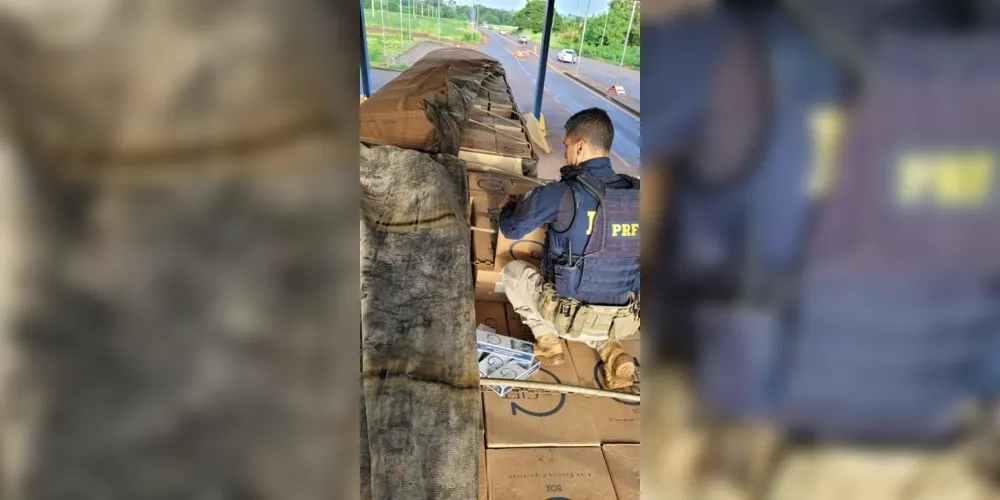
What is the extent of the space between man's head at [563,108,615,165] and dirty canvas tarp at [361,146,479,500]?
1.84ft

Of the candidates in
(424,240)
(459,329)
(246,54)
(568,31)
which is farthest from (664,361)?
(568,31)

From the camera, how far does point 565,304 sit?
204 centimetres

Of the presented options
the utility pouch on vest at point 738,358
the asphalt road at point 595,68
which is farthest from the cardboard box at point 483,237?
the asphalt road at point 595,68

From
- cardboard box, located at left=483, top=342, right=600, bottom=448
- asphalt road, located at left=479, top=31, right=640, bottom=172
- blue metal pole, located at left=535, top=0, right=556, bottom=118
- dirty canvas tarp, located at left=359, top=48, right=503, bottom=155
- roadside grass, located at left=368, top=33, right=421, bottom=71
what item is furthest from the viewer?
roadside grass, located at left=368, top=33, right=421, bottom=71

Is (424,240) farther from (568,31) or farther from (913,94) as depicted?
(568,31)

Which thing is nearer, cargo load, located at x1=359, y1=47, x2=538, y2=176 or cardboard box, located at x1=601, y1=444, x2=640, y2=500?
cardboard box, located at x1=601, y1=444, x2=640, y2=500

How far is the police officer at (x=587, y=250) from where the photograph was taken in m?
1.89

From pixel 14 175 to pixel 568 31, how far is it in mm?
11035

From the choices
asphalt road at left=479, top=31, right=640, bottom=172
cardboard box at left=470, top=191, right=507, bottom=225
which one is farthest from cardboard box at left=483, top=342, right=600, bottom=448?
asphalt road at left=479, top=31, right=640, bottom=172

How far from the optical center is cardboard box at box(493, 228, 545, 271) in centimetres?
237

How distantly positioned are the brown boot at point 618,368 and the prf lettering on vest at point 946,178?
5.76ft

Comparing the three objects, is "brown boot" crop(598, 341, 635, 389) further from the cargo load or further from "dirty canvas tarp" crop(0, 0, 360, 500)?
"dirty canvas tarp" crop(0, 0, 360, 500)

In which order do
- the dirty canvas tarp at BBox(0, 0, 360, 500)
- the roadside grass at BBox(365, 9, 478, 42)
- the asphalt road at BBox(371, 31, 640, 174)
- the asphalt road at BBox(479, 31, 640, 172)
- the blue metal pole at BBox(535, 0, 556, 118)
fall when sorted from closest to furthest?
the dirty canvas tarp at BBox(0, 0, 360, 500) → the blue metal pole at BBox(535, 0, 556, 118) → the asphalt road at BBox(371, 31, 640, 174) → the asphalt road at BBox(479, 31, 640, 172) → the roadside grass at BBox(365, 9, 478, 42)

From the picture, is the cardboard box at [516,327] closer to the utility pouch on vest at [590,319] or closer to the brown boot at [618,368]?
the utility pouch on vest at [590,319]
